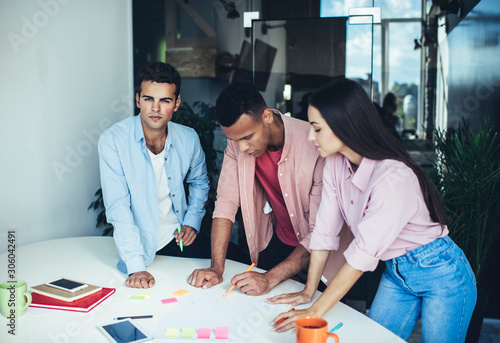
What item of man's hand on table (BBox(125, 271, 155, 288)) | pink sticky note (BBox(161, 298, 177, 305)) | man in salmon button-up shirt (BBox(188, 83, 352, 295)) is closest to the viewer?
pink sticky note (BBox(161, 298, 177, 305))

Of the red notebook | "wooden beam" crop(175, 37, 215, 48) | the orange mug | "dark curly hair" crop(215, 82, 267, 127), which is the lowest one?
the red notebook

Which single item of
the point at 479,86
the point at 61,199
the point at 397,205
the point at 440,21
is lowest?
the point at 61,199

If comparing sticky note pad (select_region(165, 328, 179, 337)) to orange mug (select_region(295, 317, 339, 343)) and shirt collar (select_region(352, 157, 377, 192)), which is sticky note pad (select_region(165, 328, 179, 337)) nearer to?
orange mug (select_region(295, 317, 339, 343))

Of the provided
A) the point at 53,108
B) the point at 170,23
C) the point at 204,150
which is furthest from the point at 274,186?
the point at 170,23

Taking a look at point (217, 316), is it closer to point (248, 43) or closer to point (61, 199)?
point (61, 199)

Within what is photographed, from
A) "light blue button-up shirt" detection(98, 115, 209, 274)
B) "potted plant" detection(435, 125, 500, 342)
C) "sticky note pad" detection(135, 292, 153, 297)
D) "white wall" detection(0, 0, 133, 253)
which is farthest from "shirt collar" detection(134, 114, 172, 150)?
"potted plant" detection(435, 125, 500, 342)

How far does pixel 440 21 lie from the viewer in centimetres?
377

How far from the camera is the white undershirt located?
7.38ft

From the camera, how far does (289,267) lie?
5.78 ft

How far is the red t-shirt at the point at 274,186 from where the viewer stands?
2.08 meters

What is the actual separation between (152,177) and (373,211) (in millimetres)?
1181

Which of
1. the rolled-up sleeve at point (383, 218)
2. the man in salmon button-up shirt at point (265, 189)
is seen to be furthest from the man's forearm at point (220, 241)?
the rolled-up sleeve at point (383, 218)

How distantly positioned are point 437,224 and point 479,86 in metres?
2.30

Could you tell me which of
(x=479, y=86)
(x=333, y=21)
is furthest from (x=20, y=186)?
(x=479, y=86)
